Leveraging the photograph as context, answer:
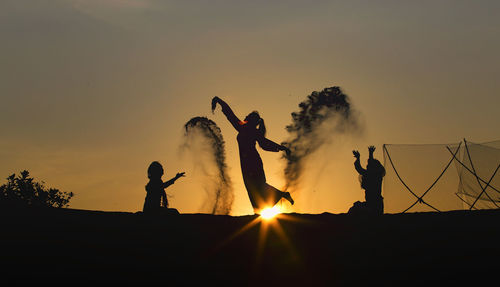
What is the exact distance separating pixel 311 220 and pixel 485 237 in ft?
8.48

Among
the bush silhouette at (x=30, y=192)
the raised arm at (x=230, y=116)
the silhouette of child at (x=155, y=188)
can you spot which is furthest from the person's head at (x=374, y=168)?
the bush silhouette at (x=30, y=192)

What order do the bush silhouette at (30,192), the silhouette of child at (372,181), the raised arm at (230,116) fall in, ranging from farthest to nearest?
the bush silhouette at (30,192)
the silhouette of child at (372,181)
the raised arm at (230,116)

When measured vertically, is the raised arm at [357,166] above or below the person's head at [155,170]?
above

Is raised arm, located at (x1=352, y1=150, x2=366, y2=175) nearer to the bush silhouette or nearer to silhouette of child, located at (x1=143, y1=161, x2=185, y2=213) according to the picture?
silhouette of child, located at (x1=143, y1=161, x2=185, y2=213)

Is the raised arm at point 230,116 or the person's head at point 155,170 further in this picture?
the person's head at point 155,170

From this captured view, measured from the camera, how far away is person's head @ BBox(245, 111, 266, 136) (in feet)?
51.5

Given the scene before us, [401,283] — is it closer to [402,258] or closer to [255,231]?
[402,258]

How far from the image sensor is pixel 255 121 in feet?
51.6

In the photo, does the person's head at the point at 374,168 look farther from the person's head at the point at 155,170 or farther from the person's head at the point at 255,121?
the person's head at the point at 155,170

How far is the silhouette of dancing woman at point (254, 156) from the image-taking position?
50.4ft

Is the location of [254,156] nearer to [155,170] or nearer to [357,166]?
[155,170]

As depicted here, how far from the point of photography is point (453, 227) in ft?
34.2

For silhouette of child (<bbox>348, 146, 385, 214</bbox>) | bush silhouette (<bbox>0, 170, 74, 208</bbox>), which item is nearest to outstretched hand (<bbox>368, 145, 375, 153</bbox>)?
silhouette of child (<bbox>348, 146, 385, 214</bbox>)

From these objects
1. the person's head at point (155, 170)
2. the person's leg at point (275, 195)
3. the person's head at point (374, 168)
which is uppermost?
the person's head at point (374, 168)
